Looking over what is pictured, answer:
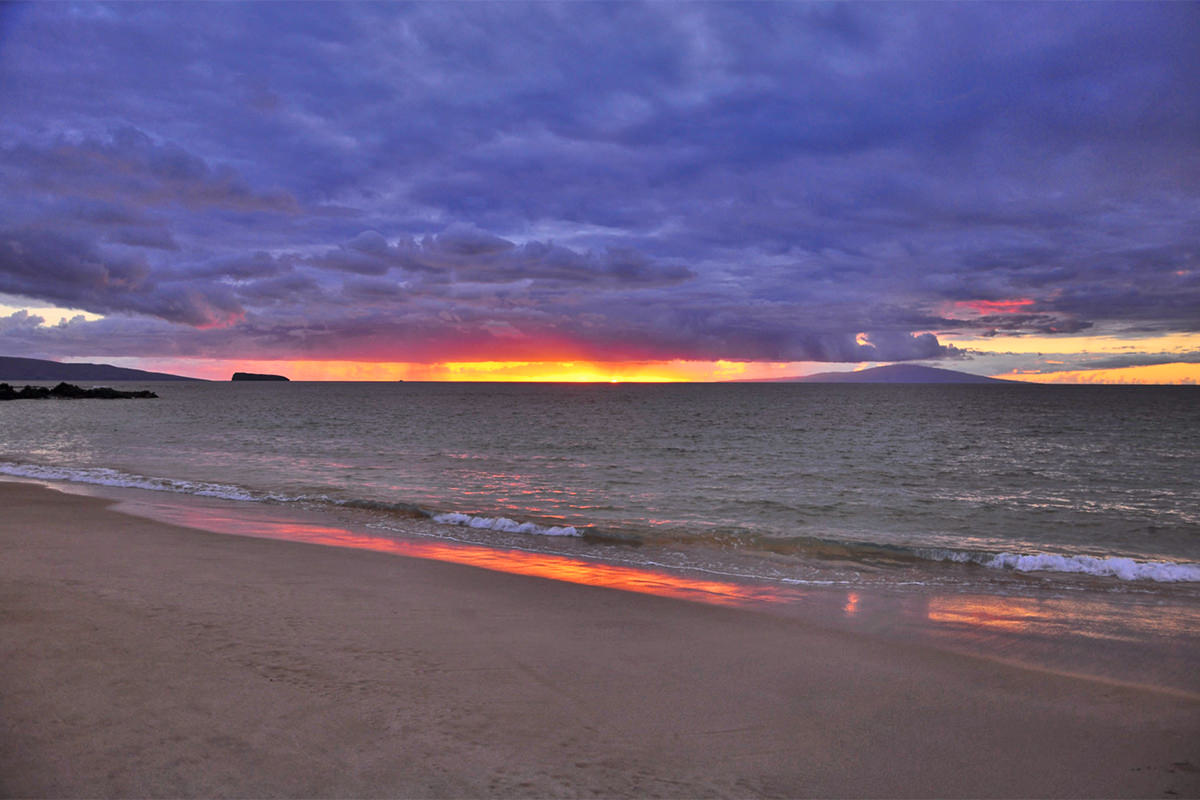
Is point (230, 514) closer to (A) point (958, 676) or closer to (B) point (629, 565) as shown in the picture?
(B) point (629, 565)

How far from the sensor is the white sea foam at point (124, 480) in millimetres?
19984

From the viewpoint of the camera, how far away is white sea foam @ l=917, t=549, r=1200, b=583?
11.5 metres

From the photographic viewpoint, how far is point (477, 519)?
52.4 feet

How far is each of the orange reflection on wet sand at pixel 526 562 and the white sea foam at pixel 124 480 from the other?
421 cm

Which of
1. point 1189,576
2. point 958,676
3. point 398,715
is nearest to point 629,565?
point 958,676

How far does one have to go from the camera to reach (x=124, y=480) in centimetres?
2202

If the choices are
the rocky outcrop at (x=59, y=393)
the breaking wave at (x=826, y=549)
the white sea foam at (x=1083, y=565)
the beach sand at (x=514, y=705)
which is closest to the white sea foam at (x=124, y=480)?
the breaking wave at (x=826, y=549)

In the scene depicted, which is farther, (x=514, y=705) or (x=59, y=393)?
(x=59, y=393)

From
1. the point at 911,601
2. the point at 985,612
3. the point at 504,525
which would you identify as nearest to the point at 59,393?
the point at 504,525

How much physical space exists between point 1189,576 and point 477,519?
14.1 m

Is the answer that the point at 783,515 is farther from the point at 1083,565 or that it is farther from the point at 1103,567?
the point at 1103,567

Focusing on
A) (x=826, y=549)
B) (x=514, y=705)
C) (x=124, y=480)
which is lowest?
(x=124, y=480)

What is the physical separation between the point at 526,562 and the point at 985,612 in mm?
7334

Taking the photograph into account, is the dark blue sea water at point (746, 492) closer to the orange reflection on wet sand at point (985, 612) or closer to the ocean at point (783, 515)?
the ocean at point (783, 515)
